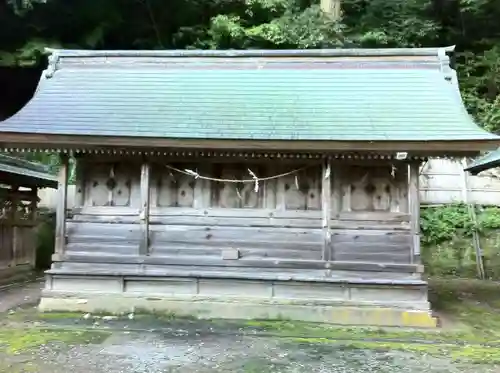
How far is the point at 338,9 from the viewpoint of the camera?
1977cm

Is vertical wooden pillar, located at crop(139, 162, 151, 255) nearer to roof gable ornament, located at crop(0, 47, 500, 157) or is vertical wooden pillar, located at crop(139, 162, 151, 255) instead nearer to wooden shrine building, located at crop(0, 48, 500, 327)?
wooden shrine building, located at crop(0, 48, 500, 327)

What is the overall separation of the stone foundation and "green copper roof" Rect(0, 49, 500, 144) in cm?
261

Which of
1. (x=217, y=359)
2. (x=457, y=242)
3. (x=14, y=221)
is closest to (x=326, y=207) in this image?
(x=217, y=359)

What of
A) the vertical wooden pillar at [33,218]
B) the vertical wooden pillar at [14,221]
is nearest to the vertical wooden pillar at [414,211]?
the vertical wooden pillar at [14,221]

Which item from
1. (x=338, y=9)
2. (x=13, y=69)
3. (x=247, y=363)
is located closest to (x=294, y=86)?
(x=247, y=363)

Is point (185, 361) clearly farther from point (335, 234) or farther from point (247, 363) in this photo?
point (335, 234)

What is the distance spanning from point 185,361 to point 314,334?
2.38m

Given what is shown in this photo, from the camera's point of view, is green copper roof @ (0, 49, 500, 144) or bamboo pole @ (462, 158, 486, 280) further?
bamboo pole @ (462, 158, 486, 280)

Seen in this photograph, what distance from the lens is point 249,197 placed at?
939cm

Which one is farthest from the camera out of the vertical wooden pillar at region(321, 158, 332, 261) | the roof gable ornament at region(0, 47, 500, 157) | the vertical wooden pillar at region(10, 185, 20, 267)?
the vertical wooden pillar at region(10, 185, 20, 267)

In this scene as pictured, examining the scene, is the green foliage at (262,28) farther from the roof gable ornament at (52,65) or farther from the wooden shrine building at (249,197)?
the wooden shrine building at (249,197)

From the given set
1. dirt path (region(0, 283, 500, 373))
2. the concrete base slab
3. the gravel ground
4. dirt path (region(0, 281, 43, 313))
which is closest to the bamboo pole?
the concrete base slab

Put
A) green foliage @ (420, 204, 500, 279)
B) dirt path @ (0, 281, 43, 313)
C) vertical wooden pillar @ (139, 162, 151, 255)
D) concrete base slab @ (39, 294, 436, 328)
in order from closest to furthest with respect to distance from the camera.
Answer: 1. concrete base slab @ (39, 294, 436, 328)
2. vertical wooden pillar @ (139, 162, 151, 255)
3. dirt path @ (0, 281, 43, 313)
4. green foliage @ (420, 204, 500, 279)

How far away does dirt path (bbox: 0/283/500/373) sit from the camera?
20.2ft
